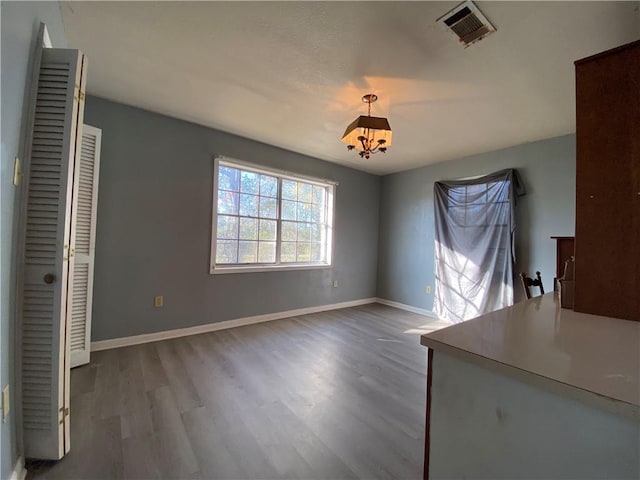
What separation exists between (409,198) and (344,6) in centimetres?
356

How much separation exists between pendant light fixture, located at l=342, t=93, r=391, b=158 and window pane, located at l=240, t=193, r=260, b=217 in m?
1.79

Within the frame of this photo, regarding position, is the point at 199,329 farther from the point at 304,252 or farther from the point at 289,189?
the point at 289,189

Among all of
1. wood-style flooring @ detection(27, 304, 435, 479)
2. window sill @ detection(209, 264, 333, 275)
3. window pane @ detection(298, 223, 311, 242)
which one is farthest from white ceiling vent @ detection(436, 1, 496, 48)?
window sill @ detection(209, 264, 333, 275)

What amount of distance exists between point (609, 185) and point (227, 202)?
133 inches

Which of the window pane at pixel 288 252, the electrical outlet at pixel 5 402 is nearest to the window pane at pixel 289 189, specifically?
the window pane at pixel 288 252

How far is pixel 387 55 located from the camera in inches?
74.3

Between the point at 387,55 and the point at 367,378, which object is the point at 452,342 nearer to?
the point at 367,378

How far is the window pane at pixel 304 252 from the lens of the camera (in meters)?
4.29

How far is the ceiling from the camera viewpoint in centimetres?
159

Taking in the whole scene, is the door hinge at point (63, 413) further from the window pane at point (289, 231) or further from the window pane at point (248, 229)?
the window pane at point (289, 231)

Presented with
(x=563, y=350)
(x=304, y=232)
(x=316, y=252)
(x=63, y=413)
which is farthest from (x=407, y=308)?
(x=63, y=413)

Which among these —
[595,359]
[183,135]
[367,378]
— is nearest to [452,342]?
[595,359]

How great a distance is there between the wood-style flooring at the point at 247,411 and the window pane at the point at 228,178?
1.84 metres

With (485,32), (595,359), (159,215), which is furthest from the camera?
(159,215)
